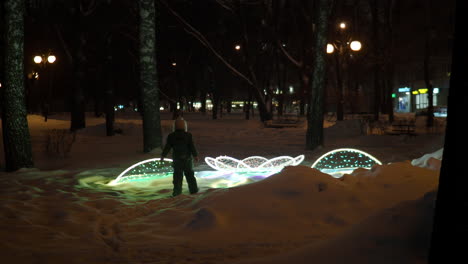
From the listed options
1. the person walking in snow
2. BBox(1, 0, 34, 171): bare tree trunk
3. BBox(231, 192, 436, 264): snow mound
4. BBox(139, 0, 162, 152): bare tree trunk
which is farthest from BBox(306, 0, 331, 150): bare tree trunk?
BBox(231, 192, 436, 264): snow mound

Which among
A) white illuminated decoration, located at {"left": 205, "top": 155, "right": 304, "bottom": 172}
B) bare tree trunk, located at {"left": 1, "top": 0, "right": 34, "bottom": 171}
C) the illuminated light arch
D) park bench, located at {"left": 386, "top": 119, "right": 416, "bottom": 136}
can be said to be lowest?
the illuminated light arch

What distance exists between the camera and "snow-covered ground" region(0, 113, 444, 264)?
4.45 metres

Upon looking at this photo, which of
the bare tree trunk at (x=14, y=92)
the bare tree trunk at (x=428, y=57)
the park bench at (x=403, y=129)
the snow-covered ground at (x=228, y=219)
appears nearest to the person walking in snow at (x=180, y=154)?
the snow-covered ground at (x=228, y=219)

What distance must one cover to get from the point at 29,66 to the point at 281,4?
26.6 meters

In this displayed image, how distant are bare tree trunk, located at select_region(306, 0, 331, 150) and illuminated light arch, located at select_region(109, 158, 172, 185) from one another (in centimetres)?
619

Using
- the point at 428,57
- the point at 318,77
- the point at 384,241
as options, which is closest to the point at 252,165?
the point at 318,77

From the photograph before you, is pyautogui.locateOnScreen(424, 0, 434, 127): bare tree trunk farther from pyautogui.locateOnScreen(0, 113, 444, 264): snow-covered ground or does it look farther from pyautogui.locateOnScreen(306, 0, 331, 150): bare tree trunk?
pyautogui.locateOnScreen(0, 113, 444, 264): snow-covered ground

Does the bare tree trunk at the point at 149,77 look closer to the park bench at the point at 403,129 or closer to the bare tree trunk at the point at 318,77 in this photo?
the bare tree trunk at the point at 318,77

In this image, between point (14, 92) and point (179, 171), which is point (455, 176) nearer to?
point (179, 171)

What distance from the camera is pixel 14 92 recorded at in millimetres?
11594

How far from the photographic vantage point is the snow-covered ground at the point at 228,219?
14.6ft

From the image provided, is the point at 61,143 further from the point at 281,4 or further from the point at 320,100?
the point at 281,4

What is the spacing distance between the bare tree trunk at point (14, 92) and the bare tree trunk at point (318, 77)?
988cm

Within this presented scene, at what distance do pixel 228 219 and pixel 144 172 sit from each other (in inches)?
241
